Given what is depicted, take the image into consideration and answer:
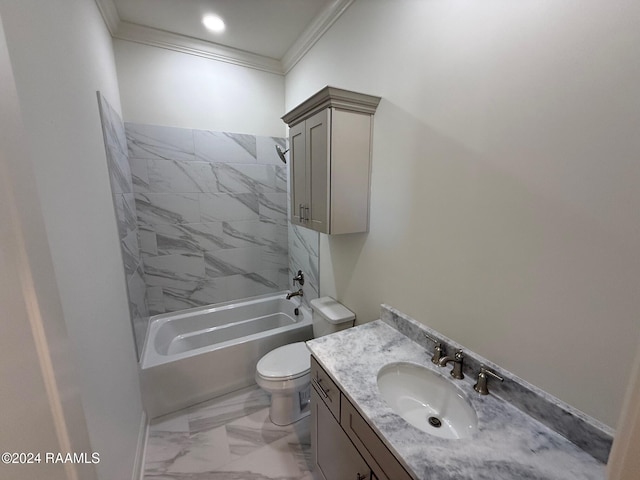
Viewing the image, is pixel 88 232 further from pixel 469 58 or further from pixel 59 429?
pixel 469 58

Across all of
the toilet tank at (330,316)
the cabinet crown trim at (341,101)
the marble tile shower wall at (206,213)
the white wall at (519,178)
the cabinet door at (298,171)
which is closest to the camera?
the white wall at (519,178)

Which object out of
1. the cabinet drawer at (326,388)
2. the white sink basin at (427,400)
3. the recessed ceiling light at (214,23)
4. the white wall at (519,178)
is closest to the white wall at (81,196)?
the recessed ceiling light at (214,23)

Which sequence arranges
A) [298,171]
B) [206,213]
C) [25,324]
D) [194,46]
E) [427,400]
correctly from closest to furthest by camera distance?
[25,324], [427,400], [298,171], [194,46], [206,213]

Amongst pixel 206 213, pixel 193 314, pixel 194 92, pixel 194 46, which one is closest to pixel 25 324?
pixel 206 213

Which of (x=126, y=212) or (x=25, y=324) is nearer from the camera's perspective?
(x=25, y=324)

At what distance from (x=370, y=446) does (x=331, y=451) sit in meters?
0.38

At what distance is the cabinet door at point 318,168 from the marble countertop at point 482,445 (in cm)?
84

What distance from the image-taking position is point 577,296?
30.4 inches

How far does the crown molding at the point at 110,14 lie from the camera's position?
1.61 metres

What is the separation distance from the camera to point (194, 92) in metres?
2.23

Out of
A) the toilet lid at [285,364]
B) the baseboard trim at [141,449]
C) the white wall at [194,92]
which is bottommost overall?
the baseboard trim at [141,449]

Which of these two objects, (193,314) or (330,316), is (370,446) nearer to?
(330,316)

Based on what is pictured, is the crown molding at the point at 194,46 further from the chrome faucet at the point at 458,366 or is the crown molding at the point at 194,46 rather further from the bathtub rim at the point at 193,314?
the chrome faucet at the point at 458,366

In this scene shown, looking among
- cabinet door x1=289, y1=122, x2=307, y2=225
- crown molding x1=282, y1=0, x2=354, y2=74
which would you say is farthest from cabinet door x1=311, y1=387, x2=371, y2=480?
crown molding x1=282, y1=0, x2=354, y2=74
